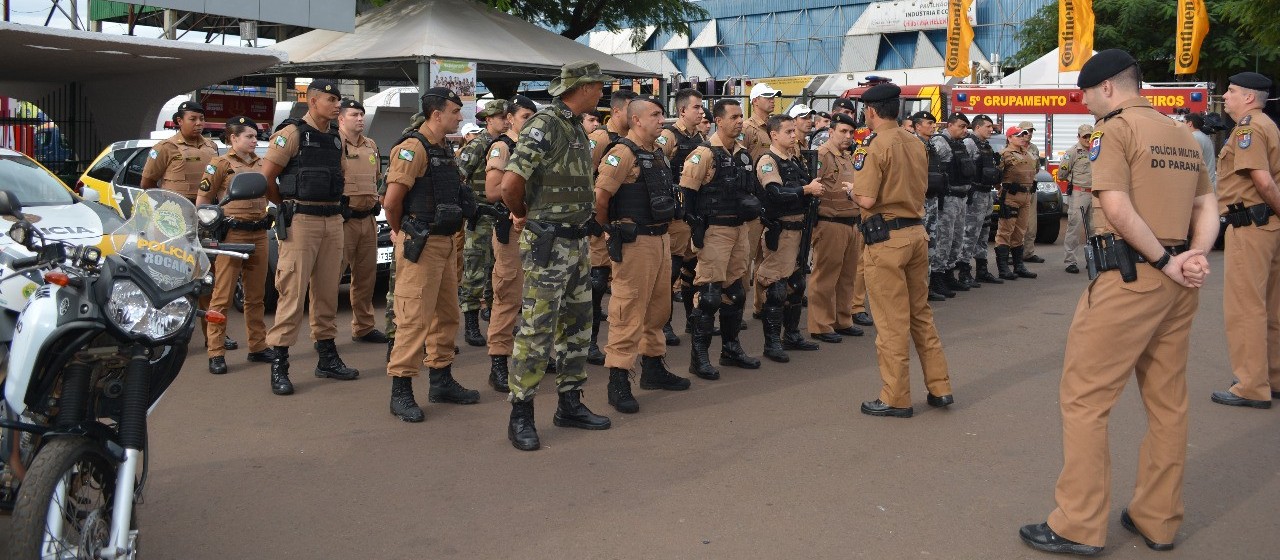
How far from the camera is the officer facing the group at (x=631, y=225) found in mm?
6809

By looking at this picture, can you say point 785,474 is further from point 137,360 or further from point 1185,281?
point 137,360

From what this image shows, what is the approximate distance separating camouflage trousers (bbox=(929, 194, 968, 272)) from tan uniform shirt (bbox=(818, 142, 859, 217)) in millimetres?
2434

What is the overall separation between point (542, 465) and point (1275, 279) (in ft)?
15.8

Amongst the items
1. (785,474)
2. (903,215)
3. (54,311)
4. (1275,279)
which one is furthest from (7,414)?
(1275,279)

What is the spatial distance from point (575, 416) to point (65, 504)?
3.38 metres

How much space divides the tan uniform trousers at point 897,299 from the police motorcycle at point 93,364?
4.11 meters

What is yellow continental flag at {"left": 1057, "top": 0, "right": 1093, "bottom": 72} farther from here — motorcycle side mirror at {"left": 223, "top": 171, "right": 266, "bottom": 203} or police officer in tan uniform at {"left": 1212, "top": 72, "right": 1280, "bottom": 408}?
motorcycle side mirror at {"left": 223, "top": 171, "right": 266, "bottom": 203}

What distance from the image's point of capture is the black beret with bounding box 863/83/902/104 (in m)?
6.65

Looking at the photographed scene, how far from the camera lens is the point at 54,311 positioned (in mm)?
3424

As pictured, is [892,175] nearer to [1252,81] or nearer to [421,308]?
[1252,81]

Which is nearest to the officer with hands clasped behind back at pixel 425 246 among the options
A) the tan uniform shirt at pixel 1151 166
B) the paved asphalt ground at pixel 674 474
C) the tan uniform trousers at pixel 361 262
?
the paved asphalt ground at pixel 674 474

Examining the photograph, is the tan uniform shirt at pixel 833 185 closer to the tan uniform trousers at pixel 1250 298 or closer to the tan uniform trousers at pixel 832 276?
the tan uniform trousers at pixel 832 276

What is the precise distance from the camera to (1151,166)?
4289 millimetres

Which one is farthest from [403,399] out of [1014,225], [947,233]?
[1014,225]
